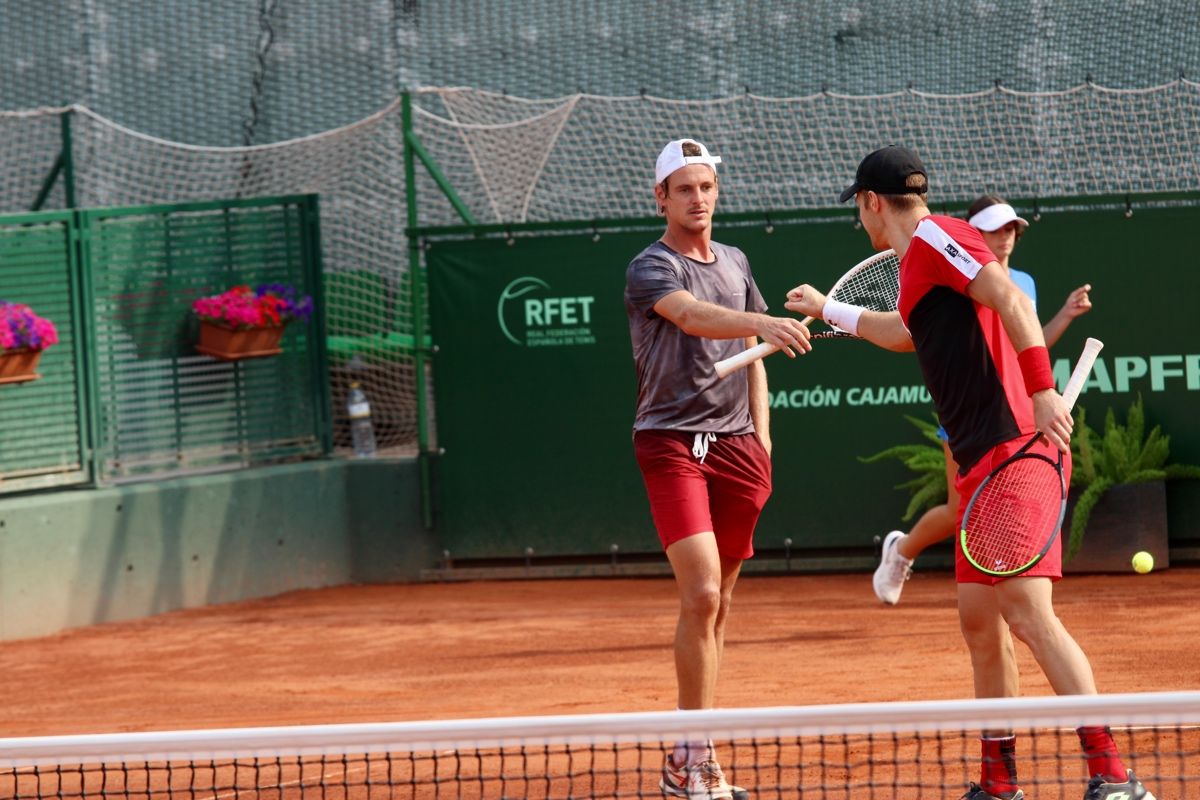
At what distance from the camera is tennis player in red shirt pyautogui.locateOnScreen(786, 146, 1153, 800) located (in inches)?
170

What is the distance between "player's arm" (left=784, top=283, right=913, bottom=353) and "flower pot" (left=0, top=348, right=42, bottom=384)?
5442mm

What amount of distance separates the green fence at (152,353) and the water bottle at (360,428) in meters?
0.19

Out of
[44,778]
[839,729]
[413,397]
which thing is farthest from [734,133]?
[839,729]

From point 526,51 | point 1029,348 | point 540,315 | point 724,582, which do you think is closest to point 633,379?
point 540,315

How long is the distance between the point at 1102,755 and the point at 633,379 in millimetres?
6123

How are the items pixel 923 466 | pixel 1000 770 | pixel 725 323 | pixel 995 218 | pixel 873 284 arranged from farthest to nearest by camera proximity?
1. pixel 923 466
2. pixel 995 218
3. pixel 873 284
4. pixel 725 323
5. pixel 1000 770

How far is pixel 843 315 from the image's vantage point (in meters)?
4.98

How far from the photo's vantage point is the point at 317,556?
10562mm

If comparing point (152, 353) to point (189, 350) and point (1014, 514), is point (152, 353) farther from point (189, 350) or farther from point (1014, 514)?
point (1014, 514)

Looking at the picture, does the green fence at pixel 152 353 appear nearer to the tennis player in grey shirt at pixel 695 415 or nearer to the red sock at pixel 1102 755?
the tennis player in grey shirt at pixel 695 415

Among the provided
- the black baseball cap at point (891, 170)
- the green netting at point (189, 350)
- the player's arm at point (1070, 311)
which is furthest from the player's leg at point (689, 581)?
the green netting at point (189, 350)

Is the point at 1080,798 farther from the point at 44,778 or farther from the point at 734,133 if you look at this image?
the point at 734,133

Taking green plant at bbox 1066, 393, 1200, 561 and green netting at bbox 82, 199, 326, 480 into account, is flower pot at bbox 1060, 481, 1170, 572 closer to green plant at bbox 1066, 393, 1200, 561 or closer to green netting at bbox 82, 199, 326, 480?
green plant at bbox 1066, 393, 1200, 561

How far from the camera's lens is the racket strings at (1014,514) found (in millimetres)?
4438
